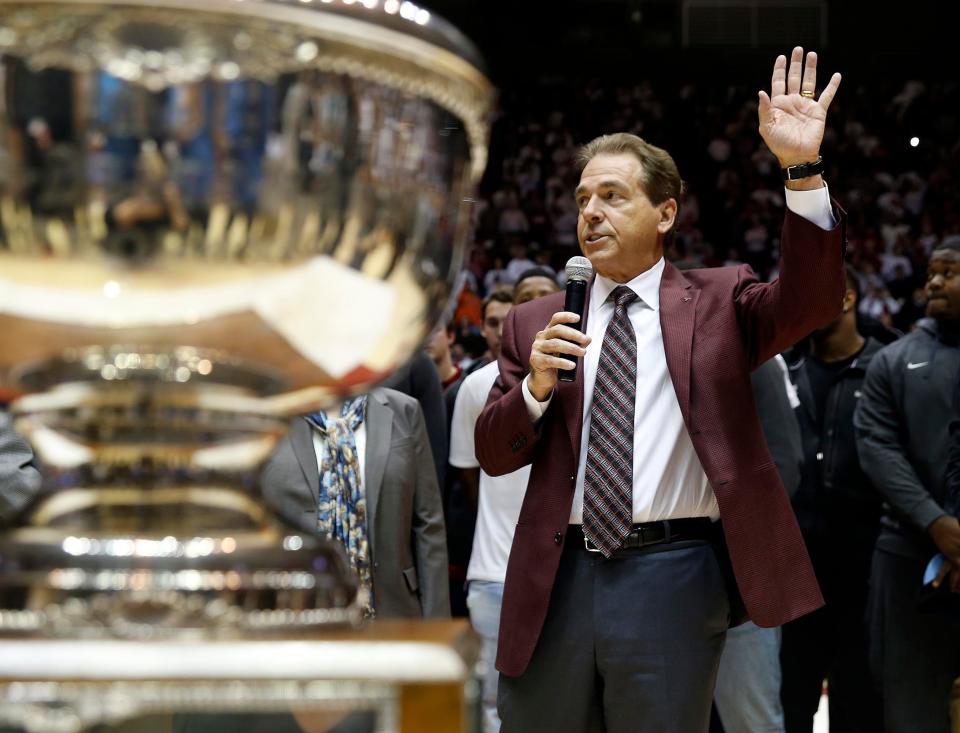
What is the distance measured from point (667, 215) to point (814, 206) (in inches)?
17.6

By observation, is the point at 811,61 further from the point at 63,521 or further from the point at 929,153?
the point at 929,153

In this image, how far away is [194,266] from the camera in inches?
25.8

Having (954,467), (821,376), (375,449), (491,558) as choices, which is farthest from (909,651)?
(375,449)

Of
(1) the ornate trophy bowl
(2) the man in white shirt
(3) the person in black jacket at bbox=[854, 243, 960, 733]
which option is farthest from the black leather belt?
(3) the person in black jacket at bbox=[854, 243, 960, 733]

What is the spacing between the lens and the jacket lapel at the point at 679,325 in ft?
6.51

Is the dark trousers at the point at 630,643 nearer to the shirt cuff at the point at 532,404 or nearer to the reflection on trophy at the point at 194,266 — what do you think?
the shirt cuff at the point at 532,404

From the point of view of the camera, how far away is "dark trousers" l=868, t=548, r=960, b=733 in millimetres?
3492

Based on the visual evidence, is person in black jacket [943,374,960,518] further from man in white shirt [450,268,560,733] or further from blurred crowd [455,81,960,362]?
blurred crowd [455,81,960,362]

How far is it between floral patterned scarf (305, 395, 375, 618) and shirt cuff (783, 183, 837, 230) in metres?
1.07

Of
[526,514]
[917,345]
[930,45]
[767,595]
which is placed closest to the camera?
[767,595]

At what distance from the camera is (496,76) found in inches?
486

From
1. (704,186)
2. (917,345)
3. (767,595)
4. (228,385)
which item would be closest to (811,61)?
(767,595)

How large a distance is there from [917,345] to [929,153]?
27.9 feet

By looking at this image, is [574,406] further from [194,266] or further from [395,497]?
[194,266]
